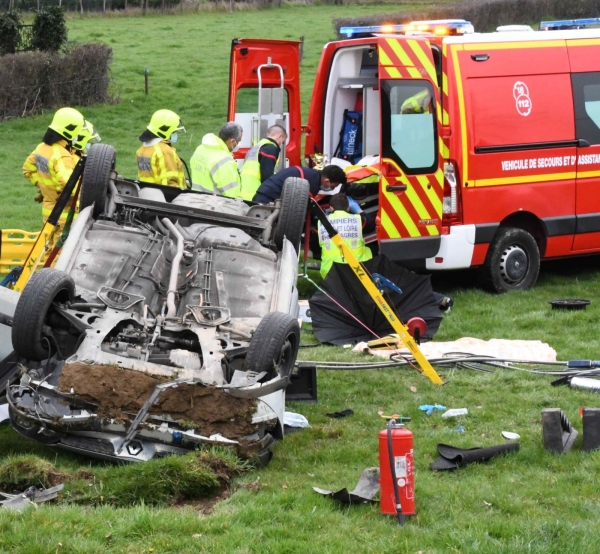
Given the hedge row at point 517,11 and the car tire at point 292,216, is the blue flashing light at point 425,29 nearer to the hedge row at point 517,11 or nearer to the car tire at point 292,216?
the car tire at point 292,216

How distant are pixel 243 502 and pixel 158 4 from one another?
97.0 feet

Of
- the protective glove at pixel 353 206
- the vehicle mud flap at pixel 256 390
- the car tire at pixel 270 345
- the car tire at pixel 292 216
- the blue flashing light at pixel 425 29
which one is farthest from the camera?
the blue flashing light at pixel 425 29

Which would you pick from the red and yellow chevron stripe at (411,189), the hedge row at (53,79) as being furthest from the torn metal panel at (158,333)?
the hedge row at (53,79)

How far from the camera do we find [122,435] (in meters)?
5.64

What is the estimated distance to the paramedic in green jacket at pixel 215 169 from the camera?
9.80 meters

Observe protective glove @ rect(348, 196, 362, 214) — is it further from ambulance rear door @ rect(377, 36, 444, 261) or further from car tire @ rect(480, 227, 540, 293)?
car tire @ rect(480, 227, 540, 293)

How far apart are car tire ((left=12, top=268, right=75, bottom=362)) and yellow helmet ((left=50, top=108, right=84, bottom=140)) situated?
12.9 ft

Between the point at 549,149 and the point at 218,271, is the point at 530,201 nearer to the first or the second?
the point at 549,149

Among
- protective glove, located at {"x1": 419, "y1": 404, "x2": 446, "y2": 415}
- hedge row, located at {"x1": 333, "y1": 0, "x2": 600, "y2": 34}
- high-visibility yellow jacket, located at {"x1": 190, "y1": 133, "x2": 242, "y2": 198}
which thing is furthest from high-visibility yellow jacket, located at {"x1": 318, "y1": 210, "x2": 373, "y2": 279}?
hedge row, located at {"x1": 333, "y1": 0, "x2": 600, "y2": 34}

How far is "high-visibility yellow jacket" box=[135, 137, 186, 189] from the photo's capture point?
9922 mm

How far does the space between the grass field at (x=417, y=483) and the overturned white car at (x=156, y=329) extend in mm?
278

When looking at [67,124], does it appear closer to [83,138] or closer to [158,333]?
[83,138]

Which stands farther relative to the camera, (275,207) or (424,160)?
(424,160)

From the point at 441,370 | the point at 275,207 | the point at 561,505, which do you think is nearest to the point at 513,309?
the point at 441,370
